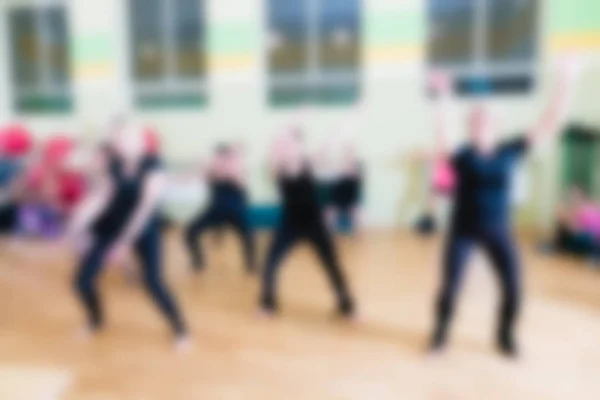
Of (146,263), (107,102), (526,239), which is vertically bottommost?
(526,239)

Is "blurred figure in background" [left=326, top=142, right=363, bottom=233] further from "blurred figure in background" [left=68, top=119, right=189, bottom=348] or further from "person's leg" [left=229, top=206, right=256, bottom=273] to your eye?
"blurred figure in background" [left=68, top=119, right=189, bottom=348]

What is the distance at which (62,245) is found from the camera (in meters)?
6.25

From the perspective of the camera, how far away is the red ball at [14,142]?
7.00m

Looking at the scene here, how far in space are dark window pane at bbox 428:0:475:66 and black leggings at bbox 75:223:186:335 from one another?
4083 millimetres

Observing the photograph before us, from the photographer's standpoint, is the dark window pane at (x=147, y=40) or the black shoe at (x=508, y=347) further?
the dark window pane at (x=147, y=40)

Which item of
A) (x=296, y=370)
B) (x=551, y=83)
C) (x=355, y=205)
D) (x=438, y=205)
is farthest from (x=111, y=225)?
(x=551, y=83)

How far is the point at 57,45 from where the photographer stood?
7.68 m

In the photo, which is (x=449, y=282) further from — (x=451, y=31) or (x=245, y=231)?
(x=451, y=31)

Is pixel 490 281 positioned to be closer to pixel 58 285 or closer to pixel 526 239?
pixel 526 239

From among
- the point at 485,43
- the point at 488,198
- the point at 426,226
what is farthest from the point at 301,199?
the point at 485,43

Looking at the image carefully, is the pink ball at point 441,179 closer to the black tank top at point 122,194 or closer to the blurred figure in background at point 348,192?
the blurred figure in background at point 348,192

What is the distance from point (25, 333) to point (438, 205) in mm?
4185

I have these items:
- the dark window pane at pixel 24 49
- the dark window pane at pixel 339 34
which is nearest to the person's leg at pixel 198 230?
the dark window pane at pixel 339 34

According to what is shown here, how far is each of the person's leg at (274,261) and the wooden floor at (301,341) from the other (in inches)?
6.1
